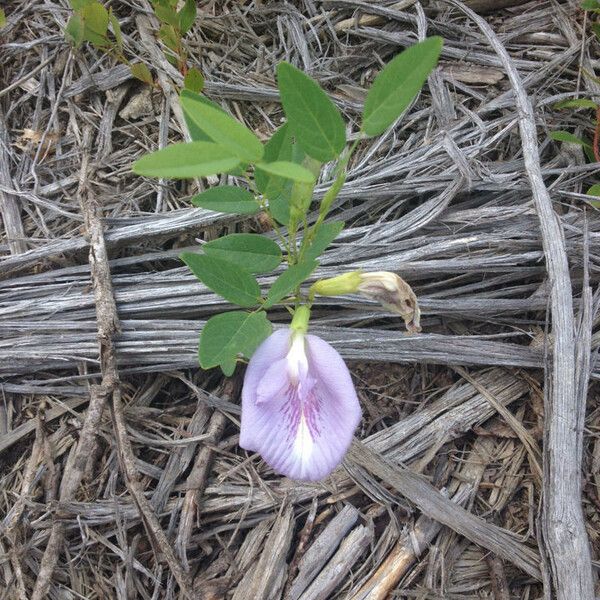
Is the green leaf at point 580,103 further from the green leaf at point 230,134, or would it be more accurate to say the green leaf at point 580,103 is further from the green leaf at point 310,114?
the green leaf at point 230,134

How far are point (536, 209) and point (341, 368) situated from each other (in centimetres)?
72

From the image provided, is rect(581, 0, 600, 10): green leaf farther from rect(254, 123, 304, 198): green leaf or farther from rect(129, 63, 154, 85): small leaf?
rect(129, 63, 154, 85): small leaf

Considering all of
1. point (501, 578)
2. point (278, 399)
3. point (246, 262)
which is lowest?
point (501, 578)

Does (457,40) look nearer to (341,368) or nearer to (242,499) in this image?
(341,368)

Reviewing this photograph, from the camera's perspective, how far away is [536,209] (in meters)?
1.50

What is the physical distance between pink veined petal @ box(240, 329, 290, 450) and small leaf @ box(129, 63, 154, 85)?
39.0 inches

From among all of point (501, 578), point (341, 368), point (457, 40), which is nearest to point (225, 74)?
point (457, 40)

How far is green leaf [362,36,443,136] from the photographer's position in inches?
38.6

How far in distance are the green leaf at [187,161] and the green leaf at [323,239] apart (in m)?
0.31

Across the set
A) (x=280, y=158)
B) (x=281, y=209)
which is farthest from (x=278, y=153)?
(x=281, y=209)

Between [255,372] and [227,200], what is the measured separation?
35 centimetres

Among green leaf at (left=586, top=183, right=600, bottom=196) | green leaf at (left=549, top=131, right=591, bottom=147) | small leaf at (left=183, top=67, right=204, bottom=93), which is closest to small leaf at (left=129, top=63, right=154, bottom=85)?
small leaf at (left=183, top=67, right=204, bottom=93)

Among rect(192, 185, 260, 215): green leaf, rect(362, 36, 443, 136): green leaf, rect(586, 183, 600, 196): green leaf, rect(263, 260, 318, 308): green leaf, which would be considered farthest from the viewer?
rect(586, 183, 600, 196): green leaf

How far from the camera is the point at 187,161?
2.88 ft
